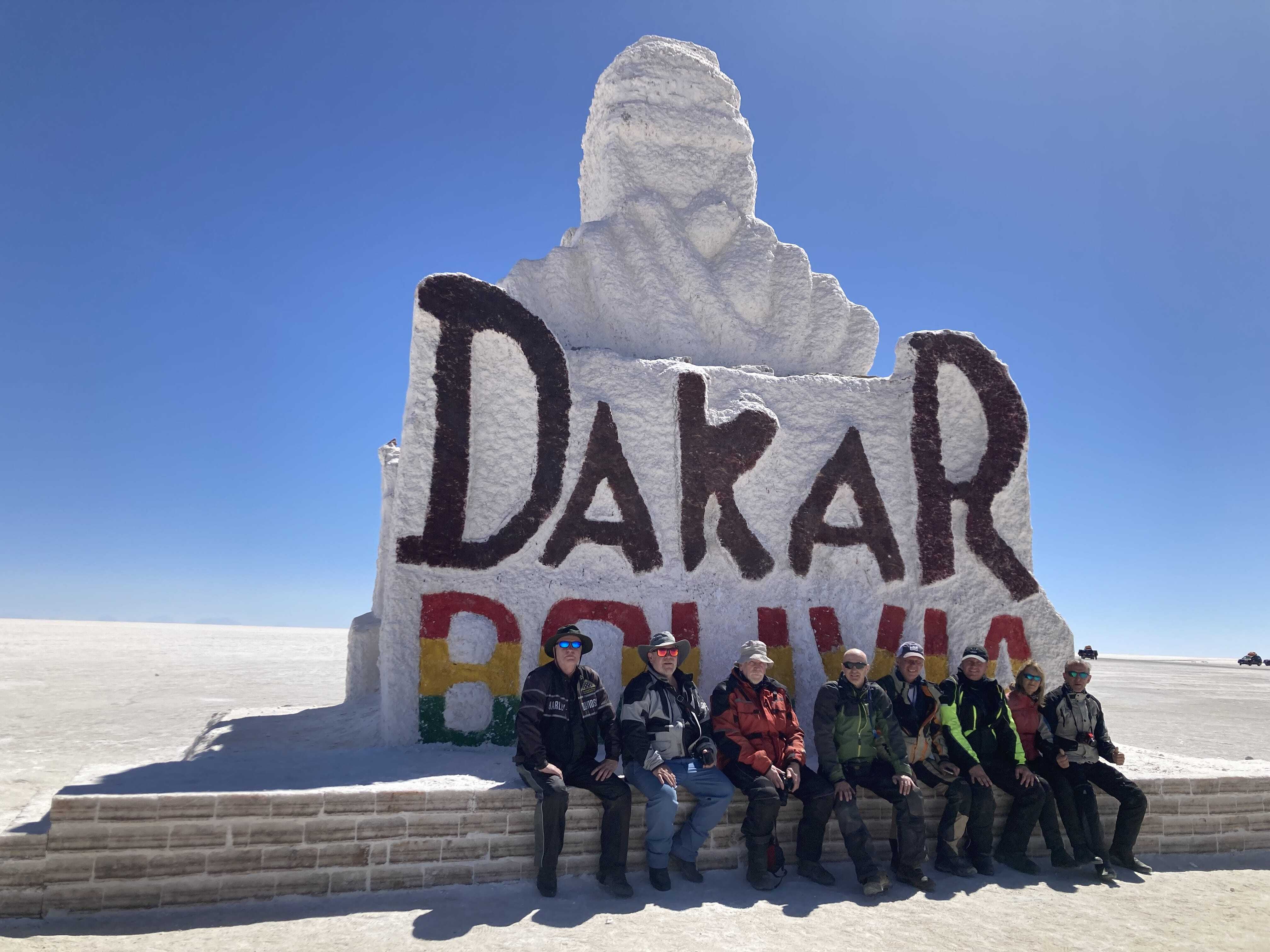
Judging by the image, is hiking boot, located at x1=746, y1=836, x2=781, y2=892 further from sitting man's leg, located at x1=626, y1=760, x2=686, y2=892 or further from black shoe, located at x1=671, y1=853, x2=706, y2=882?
sitting man's leg, located at x1=626, y1=760, x2=686, y2=892

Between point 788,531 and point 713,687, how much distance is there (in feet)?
5.57

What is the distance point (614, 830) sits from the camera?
4.89 m

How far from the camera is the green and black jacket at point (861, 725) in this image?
5.45m

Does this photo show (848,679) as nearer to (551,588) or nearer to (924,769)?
(924,769)

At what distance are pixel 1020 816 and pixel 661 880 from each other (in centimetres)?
275

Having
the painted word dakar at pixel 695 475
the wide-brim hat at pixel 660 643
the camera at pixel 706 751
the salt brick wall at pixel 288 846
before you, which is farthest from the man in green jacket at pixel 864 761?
the painted word dakar at pixel 695 475

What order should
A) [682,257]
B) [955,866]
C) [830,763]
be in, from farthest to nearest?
[682,257], [955,866], [830,763]

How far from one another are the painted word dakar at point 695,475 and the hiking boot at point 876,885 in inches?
119

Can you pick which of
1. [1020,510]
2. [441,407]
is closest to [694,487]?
[441,407]

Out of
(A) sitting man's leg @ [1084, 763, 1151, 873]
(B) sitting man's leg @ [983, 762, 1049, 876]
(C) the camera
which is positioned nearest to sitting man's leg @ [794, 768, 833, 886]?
(C) the camera

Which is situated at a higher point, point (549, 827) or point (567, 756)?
point (567, 756)

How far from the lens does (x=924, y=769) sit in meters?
5.66

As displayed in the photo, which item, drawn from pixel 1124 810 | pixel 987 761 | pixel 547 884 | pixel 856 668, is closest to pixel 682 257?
pixel 856 668

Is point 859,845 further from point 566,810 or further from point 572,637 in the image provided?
point 572,637
